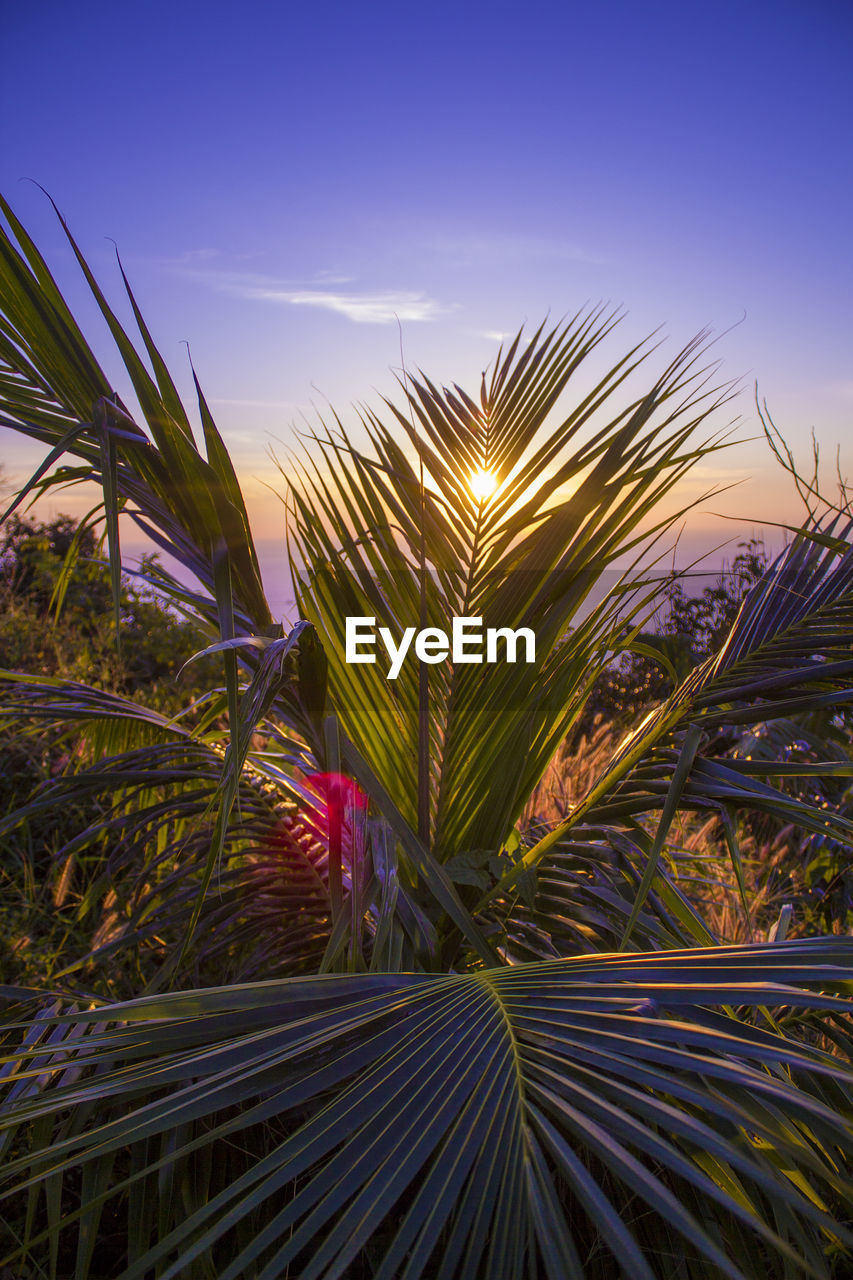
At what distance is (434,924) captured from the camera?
1.61 m

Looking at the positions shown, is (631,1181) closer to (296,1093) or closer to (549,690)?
(296,1093)

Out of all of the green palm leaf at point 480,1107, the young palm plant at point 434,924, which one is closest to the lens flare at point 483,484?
the young palm plant at point 434,924

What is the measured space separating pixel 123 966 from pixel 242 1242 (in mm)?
1871

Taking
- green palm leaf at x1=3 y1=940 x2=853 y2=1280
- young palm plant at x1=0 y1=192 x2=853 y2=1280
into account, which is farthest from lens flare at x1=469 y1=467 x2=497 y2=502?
green palm leaf at x1=3 y1=940 x2=853 y2=1280

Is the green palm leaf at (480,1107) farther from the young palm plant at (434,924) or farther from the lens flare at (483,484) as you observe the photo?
the lens flare at (483,484)

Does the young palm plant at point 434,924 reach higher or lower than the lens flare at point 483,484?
lower

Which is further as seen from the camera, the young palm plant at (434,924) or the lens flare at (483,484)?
the lens flare at (483,484)

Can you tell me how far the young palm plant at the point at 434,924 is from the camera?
29.5 inches

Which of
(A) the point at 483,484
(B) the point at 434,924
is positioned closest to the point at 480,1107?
(B) the point at 434,924

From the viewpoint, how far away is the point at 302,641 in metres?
1.44

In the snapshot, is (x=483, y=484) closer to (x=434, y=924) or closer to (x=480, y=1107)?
(x=434, y=924)

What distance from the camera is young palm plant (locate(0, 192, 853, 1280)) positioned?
29.5 inches

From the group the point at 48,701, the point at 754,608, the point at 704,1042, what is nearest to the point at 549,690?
the point at 754,608

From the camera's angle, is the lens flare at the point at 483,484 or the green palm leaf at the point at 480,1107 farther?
the lens flare at the point at 483,484
